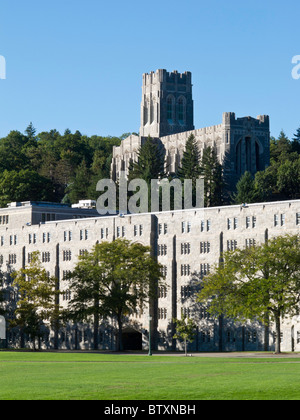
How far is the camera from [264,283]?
99875mm

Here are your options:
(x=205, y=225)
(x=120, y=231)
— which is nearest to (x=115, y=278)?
(x=205, y=225)

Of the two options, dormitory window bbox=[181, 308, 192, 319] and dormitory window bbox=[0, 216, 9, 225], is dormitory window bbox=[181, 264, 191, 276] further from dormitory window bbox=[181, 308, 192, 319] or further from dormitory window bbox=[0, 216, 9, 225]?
dormitory window bbox=[0, 216, 9, 225]

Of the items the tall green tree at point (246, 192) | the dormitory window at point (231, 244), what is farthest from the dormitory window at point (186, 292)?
the tall green tree at point (246, 192)

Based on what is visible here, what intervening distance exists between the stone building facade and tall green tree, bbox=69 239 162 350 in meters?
6.24

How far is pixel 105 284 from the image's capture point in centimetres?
12006

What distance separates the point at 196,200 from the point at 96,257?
2059 inches

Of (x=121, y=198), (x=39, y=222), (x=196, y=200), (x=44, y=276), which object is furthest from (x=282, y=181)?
(x=44, y=276)

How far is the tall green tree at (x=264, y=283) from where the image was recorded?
327ft

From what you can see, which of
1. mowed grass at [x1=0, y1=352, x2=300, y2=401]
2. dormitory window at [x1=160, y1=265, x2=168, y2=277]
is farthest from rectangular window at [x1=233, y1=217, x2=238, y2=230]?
mowed grass at [x1=0, y1=352, x2=300, y2=401]

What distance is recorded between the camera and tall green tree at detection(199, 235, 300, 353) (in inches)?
3922

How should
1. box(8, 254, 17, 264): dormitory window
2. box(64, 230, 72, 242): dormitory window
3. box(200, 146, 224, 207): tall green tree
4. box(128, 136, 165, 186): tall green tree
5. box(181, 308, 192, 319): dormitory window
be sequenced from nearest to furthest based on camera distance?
box(181, 308, 192, 319): dormitory window
box(64, 230, 72, 242): dormitory window
box(8, 254, 17, 264): dormitory window
box(200, 146, 224, 207): tall green tree
box(128, 136, 165, 186): tall green tree

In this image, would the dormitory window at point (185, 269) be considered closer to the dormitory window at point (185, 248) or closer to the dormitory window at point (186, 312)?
the dormitory window at point (185, 248)

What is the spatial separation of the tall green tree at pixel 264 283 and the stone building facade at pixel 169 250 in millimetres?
10396
